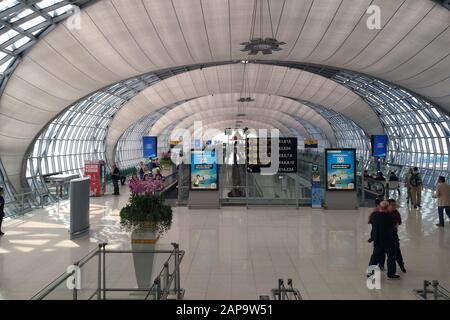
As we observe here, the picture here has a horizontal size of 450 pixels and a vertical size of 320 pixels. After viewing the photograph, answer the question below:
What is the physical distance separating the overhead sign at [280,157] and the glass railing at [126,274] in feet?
40.2

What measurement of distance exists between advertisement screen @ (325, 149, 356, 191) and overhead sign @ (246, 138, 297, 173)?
1453 mm

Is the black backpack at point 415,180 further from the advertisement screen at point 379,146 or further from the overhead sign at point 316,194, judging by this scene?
the advertisement screen at point 379,146

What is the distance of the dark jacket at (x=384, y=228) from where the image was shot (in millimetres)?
8973

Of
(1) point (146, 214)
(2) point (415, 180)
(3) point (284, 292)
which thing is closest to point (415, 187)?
(2) point (415, 180)

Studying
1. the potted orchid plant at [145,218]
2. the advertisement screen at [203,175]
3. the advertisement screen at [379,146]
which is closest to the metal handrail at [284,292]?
the potted orchid plant at [145,218]

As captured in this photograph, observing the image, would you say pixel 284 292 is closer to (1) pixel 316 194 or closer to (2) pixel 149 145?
(1) pixel 316 194

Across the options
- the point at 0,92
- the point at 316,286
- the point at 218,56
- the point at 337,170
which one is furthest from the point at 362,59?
the point at 316,286

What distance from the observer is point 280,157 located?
19156mm

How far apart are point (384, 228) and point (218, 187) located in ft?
36.3

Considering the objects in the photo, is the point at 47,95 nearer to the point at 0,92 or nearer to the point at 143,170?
the point at 0,92

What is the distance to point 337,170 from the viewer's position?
63.0ft

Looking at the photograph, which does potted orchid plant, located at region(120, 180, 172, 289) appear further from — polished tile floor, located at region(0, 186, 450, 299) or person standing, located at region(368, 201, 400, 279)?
person standing, located at region(368, 201, 400, 279)

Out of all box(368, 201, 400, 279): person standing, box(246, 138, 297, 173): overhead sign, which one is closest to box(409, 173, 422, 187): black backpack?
box(246, 138, 297, 173): overhead sign
